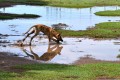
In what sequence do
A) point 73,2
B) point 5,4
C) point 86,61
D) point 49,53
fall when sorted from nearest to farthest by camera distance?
point 86,61
point 49,53
point 5,4
point 73,2

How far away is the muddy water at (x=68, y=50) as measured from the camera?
22000 mm

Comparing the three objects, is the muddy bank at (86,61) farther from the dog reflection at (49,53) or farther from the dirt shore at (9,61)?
the dirt shore at (9,61)

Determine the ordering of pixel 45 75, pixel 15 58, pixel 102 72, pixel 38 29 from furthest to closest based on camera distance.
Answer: pixel 38 29
pixel 15 58
pixel 102 72
pixel 45 75

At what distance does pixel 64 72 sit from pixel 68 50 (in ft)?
25.2

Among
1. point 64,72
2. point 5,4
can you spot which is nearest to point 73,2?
point 5,4

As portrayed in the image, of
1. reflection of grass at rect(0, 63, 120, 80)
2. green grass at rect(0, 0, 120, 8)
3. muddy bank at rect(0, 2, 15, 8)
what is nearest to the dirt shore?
reflection of grass at rect(0, 63, 120, 80)

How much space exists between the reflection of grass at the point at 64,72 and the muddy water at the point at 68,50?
2652 mm

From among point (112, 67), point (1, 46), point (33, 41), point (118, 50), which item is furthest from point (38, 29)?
point (112, 67)

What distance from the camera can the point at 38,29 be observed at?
27.1m

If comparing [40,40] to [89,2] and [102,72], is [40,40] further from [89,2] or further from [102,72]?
[89,2]

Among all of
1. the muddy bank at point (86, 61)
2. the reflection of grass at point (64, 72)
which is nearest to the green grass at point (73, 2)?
the muddy bank at point (86, 61)

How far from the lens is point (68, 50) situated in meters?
24.5

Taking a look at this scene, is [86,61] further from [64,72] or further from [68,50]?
[64,72]

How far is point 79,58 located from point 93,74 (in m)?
5.09
